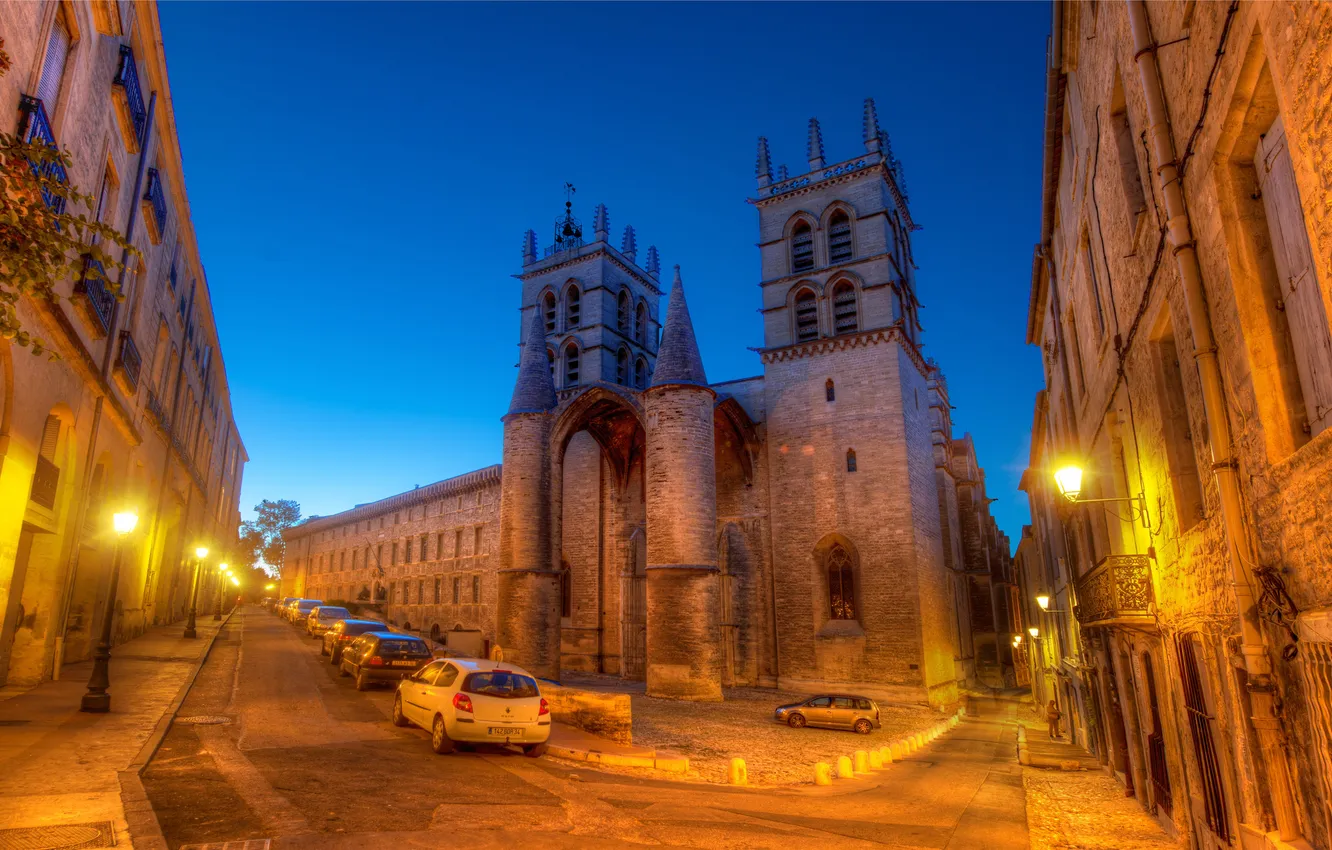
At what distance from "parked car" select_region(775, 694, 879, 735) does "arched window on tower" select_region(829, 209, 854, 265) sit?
56.9ft

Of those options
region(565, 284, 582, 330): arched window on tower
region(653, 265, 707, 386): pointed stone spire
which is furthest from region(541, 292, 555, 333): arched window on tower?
region(653, 265, 707, 386): pointed stone spire

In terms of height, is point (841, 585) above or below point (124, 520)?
below

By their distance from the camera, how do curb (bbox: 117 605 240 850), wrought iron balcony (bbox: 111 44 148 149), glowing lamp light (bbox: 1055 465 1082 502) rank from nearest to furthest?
curb (bbox: 117 605 240 850) < glowing lamp light (bbox: 1055 465 1082 502) < wrought iron balcony (bbox: 111 44 148 149)

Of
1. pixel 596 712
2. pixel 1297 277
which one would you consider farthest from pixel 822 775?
pixel 1297 277

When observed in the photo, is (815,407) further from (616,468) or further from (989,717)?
(989,717)

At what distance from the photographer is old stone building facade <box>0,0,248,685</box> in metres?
10.0

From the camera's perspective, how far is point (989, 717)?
87.1 feet

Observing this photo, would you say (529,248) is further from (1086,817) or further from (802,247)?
(1086,817)

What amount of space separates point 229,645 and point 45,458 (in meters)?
13.1

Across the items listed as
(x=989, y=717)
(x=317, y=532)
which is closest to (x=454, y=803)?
(x=989, y=717)

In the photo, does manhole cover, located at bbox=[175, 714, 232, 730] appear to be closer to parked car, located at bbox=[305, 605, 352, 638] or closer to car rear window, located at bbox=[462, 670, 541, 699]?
car rear window, located at bbox=[462, 670, 541, 699]

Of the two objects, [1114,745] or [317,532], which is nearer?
[1114,745]

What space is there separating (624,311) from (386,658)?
82.7 ft

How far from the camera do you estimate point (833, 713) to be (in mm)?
19375
